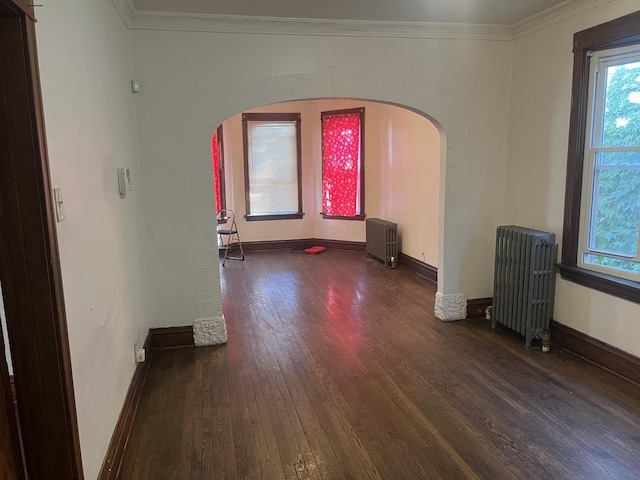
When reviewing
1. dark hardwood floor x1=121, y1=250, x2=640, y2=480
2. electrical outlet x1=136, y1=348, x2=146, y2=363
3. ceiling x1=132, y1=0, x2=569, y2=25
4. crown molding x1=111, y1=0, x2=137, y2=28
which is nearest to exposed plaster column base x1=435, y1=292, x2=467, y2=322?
dark hardwood floor x1=121, y1=250, x2=640, y2=480

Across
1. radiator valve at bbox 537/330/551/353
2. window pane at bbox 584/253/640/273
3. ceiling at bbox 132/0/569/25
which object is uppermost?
ceiling at bbox 132/0/569/25

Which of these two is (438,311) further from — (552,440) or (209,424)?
(209,424)

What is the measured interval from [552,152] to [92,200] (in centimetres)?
346

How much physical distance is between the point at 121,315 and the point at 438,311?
297 centimetres

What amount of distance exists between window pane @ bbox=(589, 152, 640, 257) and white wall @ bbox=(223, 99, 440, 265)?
2.27 m

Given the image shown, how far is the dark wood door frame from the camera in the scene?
1.45m

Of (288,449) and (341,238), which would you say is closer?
(288,449)

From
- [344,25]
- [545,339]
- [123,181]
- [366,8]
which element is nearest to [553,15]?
[366,8]

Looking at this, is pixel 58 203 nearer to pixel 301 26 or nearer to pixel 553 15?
pixel 301 26

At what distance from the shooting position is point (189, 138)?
380 centimetres

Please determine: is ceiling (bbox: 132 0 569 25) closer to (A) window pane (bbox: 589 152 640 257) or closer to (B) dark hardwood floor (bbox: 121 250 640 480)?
(A) window pane (bbox: 589 152 640 257)

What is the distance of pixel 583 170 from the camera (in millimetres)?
3613

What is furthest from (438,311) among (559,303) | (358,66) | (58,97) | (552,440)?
(58,97)

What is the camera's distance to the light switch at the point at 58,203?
1.66m
